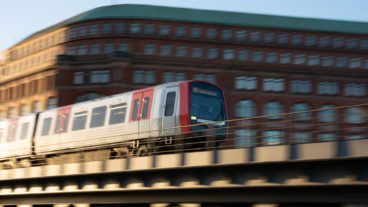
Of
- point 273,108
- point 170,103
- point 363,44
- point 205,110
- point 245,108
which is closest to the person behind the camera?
point 170,103

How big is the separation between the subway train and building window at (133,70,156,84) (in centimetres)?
4921

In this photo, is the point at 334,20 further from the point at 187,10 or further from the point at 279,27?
the point at 187,10

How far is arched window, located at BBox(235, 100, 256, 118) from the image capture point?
274ft

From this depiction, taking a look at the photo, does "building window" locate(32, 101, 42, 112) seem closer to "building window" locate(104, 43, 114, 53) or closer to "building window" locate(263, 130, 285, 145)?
"building window" locate(104, 43, 114, 53)

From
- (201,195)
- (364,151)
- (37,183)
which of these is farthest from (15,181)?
(364,151)

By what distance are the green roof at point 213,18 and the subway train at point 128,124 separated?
2282 inches

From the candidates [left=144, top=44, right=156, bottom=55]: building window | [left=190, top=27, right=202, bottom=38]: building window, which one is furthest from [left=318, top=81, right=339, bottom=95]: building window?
[left=144, top=44, right=156, bottom=55]: building window

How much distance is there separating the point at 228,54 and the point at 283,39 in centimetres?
961

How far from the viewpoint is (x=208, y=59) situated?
8469cm

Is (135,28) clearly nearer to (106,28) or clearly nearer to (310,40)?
(106,28)

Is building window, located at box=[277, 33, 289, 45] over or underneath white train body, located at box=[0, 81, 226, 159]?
over

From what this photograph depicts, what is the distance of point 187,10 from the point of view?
92.6m

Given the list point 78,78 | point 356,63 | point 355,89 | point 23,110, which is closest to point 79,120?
point 78,78

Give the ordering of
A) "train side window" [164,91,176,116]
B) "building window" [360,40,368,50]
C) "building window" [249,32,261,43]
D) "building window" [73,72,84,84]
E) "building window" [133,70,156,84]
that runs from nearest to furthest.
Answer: "train side window" [164,91,176,116] < "building window" [133,70,156,84] < "building window" [73,72,84,84] < "building window" [249,32,261,43] < "building window" [360,40,368,50]
